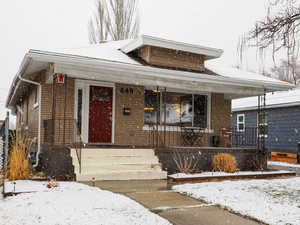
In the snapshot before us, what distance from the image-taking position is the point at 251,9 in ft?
26.8

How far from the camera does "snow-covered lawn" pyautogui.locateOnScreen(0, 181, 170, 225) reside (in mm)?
4949

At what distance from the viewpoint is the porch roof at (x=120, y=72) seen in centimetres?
944

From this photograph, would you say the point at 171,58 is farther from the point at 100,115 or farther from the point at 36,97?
the point at 36,97

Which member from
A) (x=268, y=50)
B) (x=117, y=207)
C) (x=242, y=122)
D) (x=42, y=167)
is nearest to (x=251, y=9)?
(x=268, y=50)

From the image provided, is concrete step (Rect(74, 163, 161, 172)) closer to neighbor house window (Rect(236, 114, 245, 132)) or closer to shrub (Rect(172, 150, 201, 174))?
shrub (Rect(172, 150, 201, 174))

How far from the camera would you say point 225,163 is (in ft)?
35.3

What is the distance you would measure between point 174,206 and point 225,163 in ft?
16.8

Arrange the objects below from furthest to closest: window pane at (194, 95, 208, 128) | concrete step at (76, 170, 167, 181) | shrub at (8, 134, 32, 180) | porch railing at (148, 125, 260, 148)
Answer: window pane at (194, 95, 208, 128) < porch railing at (148, 125, 260, 148) < concrete step at (76, 170, 167, 181) < shrub at (8, 134, 32, 180)

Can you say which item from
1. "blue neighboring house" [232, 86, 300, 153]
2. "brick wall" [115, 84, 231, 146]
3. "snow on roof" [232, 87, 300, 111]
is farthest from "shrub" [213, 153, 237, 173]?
"snow on roof" [232, 87, 300, 111]

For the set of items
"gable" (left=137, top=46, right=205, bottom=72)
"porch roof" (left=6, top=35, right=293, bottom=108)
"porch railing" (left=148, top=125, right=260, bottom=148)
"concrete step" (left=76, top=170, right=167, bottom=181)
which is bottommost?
"concrete step" (left=76, top=170, right=167, bottom=181)

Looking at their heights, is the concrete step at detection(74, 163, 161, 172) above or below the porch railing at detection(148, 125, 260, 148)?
below

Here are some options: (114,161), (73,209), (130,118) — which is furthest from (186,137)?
(73,209)

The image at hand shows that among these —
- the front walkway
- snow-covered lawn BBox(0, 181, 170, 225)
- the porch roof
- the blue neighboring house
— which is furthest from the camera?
the blue neighboring house

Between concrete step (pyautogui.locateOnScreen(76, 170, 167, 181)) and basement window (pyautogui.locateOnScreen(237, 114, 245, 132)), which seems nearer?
concrete step (pyautogui.locateOnScreen(76, 170, 167, 181))
